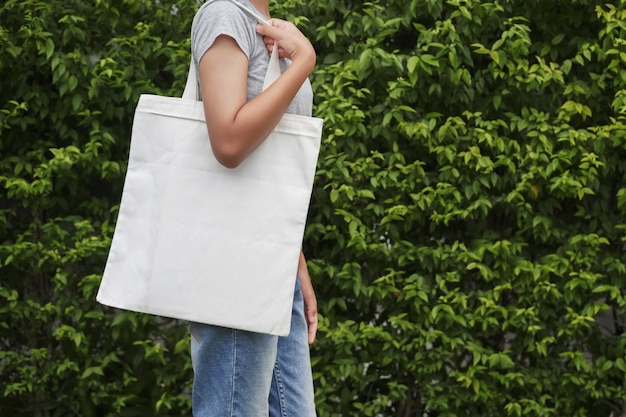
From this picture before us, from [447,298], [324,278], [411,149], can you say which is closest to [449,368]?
[447,298]

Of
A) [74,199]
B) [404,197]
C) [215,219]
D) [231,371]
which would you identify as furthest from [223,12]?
[74,199]

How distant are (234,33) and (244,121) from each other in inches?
7.6

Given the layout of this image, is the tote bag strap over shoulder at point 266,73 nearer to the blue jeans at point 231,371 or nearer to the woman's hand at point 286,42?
the woman's hand at point 286,42

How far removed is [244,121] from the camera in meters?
2.01

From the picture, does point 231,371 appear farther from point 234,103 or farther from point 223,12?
point 223,12

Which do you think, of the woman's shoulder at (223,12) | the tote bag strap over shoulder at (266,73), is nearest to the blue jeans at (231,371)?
the tote bag strap over shoulder at (266,73)

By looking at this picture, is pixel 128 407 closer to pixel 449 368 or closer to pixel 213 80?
pixel 449 368

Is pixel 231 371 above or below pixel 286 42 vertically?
below

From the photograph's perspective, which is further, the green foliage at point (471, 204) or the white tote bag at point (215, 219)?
the green foliage at point (471, 204)

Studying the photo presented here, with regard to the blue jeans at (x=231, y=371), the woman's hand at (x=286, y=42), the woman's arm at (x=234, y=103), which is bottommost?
the blue jeans at (x=231, y=371)

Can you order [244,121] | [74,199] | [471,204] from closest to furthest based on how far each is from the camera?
1. [244,121]
2. [471,204]
3. [74,199]

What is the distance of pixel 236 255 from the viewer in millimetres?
2152

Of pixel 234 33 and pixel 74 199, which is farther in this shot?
pixel 74 199

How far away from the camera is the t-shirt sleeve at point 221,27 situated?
2.05 m
